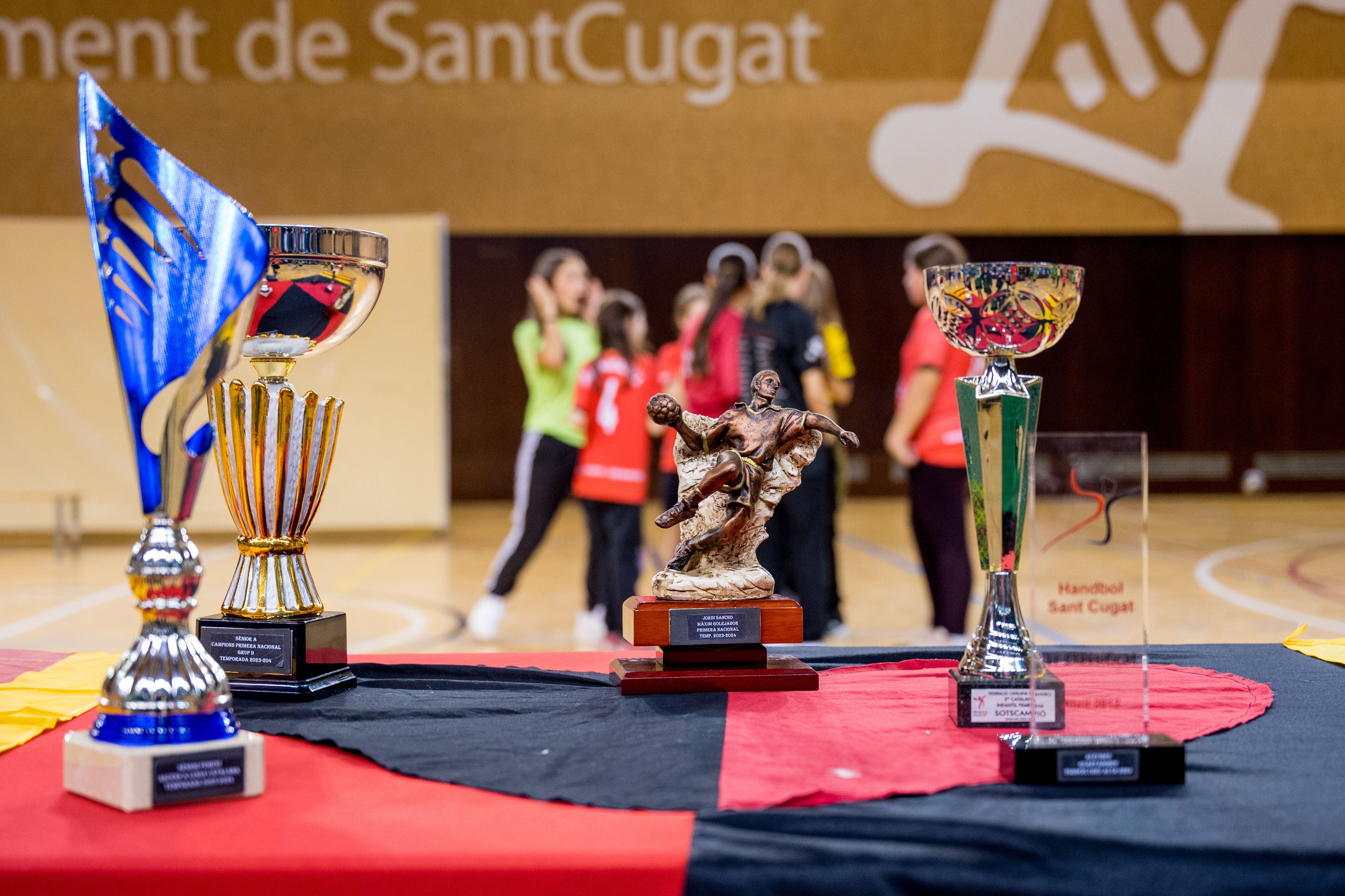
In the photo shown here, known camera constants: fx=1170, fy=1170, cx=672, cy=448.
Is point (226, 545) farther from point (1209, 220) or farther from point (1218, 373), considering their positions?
point (1218, 373)

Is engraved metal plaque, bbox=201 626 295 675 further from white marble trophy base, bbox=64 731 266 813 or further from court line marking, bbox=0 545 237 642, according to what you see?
court line marking, bbox=0 545 237 642

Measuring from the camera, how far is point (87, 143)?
1205 millimetres

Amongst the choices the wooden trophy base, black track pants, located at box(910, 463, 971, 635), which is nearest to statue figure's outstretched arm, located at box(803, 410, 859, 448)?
the wooden trophy base

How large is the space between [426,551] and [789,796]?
652cm

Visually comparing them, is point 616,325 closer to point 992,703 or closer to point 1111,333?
point 992,703

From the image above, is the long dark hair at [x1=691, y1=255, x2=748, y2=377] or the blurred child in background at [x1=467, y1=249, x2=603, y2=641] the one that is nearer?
the long dark hair at [x1=691, y1=255, x2=748, y2=377]

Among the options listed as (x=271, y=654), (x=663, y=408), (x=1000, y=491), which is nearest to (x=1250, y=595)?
(x=1000, y=491)

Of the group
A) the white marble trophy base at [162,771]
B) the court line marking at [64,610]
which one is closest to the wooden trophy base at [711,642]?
the white marble trophy base at [162,771]

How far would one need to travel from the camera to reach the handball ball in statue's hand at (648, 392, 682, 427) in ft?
5.39

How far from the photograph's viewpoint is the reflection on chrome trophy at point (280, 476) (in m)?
1.67

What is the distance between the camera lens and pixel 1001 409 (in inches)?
64.4

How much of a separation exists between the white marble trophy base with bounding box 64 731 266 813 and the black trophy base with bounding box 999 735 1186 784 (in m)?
0.82

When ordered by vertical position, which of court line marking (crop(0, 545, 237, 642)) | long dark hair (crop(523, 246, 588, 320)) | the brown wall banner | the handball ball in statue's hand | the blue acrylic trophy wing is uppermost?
the brown wall banner

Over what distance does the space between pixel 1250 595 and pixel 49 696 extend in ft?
16.5
